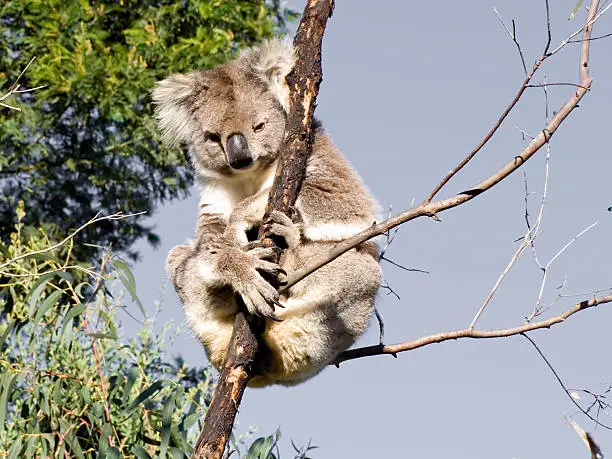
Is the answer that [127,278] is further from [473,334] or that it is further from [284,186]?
[473,334]

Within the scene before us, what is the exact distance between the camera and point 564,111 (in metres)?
2.35

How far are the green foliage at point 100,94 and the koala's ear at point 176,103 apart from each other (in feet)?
11.5

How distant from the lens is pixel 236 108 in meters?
3.76

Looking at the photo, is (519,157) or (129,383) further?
(129,383)

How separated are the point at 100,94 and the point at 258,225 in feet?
15.8

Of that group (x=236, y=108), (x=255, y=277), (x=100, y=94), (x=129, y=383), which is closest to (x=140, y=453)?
(x=129, y=383)

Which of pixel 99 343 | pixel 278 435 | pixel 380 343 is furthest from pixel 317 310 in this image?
pixel 99 343

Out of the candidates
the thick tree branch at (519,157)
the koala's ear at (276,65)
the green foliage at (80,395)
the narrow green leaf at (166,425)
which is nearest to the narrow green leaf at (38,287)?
the green foliage at (80,395)

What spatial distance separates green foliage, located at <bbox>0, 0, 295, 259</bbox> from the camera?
7773 mm

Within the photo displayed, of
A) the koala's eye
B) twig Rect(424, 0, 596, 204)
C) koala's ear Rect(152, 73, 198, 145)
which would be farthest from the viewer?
koala's ear Rect(152, 73, 198, 145)

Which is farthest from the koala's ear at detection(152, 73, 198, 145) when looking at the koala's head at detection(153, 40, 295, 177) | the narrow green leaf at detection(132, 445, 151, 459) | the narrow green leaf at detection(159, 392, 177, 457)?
the narrow green leaf at detection(132, 445, 151, 459)

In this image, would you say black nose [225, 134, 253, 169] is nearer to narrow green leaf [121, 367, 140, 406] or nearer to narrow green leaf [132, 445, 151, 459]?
narrow green leaf [121, 367, 140, 406]

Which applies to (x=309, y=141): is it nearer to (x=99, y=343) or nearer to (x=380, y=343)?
(x=380, y=343)

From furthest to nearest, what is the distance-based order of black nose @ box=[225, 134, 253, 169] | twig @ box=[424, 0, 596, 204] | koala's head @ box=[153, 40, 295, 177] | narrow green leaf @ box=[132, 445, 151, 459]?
koala's head @ box=[153, 40, 295, 177] < black nose @ box=[225, 134, 253, 169] < narrow green leaf @ box=[132, 445, 151, 459] < twig @ box=[424, 0, 596, 204]
